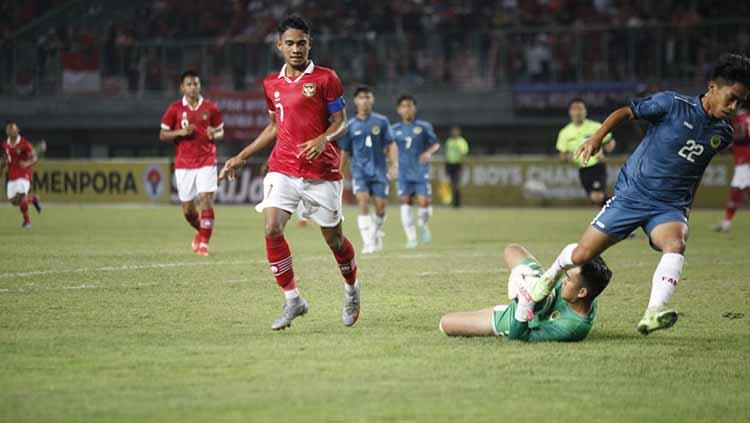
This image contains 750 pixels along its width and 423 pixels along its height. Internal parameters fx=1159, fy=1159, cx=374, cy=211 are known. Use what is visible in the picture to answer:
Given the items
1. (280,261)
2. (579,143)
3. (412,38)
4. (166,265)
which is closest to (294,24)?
(280,261)

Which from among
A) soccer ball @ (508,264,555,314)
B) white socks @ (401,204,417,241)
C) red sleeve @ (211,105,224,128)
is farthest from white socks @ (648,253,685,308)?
white socks @ (401,204,417,241)

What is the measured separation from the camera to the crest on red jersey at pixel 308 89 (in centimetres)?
893

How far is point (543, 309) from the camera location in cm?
787

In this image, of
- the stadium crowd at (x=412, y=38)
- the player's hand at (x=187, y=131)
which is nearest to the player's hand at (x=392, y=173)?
the player's hand at (x=187, y=131)

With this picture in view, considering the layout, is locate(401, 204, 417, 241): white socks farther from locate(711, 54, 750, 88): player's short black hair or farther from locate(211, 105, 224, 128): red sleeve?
locate(711, 54, 750, 88): player's short black hair

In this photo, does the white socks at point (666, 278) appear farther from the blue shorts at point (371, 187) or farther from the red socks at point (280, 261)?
the blue shorts at point (371, 187)

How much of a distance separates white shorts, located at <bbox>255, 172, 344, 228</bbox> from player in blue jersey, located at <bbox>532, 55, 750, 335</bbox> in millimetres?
1983

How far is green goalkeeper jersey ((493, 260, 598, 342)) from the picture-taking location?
7914 mm

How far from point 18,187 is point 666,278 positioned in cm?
1784

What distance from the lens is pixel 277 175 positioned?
8.95m

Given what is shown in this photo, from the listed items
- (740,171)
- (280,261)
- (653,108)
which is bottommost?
(740,171)

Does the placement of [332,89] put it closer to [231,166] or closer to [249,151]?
[249,151]

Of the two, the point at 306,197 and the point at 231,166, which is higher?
the point at 231,166

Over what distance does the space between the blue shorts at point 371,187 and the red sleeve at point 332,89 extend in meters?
8.67
